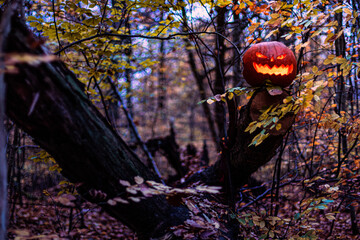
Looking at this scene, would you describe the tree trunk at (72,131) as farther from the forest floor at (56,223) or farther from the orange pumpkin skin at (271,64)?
the forest floor at (56,223)

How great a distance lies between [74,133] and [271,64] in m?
1.86

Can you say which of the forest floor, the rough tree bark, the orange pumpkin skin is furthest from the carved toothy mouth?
the forest floor

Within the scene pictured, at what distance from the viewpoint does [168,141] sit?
18.9ft

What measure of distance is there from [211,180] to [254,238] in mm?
978

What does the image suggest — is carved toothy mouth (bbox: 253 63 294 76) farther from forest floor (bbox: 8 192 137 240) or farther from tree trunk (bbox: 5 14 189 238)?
forest floor (bbox: 8 192 137 240)

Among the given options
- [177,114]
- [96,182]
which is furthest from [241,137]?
[177,114]

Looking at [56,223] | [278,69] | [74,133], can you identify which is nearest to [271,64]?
[278,69]

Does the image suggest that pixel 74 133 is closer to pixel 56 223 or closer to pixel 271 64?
pixel 271 64

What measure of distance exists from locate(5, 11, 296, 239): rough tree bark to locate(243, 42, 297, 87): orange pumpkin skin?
1450 millimetres

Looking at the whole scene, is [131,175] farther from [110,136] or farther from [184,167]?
[184,167]

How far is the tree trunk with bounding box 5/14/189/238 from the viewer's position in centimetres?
123

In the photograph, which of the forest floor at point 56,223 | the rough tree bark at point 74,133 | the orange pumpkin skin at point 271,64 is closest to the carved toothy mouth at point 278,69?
the orange pumpkin skin at point 271,64

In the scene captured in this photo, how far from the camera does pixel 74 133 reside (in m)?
1.41

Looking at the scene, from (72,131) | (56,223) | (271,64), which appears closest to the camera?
(72,131)
